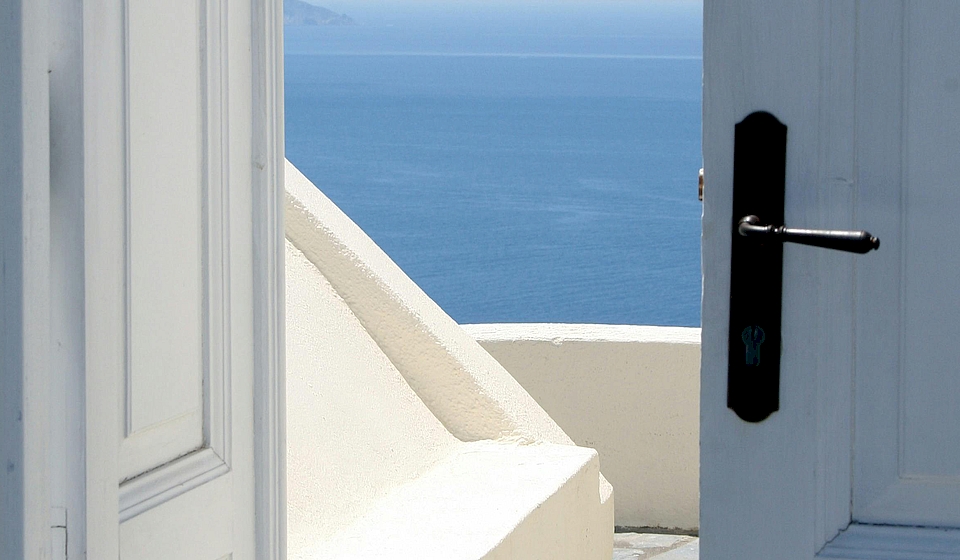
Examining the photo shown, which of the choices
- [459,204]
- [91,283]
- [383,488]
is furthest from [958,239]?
[459,204]

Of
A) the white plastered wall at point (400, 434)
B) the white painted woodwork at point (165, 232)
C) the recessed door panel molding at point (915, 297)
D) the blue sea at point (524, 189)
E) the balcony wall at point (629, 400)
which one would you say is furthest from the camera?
the blue sea at point (524, 189)

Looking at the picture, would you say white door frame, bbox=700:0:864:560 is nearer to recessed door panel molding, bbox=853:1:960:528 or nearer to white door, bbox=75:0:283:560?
recessed door panel molding, bbox=853:1:960:528

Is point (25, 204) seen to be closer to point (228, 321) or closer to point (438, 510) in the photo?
point (228, 321)

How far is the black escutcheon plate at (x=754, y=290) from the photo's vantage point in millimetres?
1248

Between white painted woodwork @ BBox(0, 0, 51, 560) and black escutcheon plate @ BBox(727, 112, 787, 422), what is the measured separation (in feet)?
2.28

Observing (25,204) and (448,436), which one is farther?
(448,436)

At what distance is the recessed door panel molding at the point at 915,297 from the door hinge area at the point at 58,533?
2.74ft

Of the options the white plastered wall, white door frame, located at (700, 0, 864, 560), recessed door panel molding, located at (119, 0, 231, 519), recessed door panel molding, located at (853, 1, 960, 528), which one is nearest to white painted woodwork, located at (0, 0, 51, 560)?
recessed door panel molding, located at (119, 0, 231, 519)

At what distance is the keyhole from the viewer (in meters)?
1.25

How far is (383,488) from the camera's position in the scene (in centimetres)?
323

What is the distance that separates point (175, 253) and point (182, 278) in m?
0.04

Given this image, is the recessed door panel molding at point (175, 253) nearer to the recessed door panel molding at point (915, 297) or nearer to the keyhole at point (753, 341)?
the keyhole at point (753, 341)

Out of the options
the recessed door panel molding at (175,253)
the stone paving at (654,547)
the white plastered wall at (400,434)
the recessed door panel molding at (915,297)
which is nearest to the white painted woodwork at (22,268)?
the recessed door panel molding at (175,253)

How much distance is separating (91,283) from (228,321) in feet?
1.46
